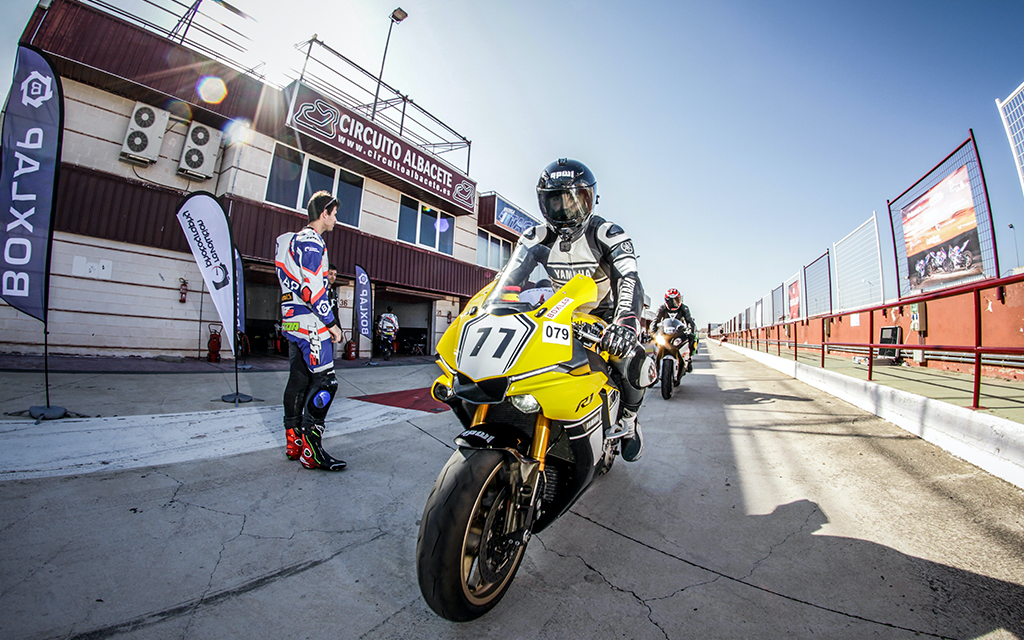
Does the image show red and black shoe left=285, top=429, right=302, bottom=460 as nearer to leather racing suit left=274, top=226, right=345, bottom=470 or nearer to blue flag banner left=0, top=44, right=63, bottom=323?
leather racing suit left=274, top=226, right=345, bottom=470

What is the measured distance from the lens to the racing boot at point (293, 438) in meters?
2.87

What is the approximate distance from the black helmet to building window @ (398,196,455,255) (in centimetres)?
1122

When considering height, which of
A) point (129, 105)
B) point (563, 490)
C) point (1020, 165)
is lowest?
point (563, 490)

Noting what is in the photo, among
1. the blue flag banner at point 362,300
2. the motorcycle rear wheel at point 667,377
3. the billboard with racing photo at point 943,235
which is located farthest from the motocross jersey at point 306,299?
the billboard with racing photo at point 943,235

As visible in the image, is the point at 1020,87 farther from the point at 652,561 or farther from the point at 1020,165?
the point at 652,561

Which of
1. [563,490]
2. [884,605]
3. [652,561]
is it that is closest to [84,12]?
[563,490]

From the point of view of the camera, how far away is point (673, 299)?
7.73 meters

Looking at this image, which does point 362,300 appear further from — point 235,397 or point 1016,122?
point 1016,122

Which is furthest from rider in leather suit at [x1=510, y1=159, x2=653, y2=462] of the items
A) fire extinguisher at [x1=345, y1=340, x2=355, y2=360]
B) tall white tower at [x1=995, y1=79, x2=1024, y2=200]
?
fire extinguisher at [x1=345, y1=340, x2=355, y2=360]

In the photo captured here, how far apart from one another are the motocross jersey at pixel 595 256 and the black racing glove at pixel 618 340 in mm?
574

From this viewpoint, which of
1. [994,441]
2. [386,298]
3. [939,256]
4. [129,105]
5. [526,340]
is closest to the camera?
[526,340]

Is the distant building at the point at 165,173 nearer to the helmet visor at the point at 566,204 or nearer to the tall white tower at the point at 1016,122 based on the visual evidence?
the helmet visor at the point at 566,204

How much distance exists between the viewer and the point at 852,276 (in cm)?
1023

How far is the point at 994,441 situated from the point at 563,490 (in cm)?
306
